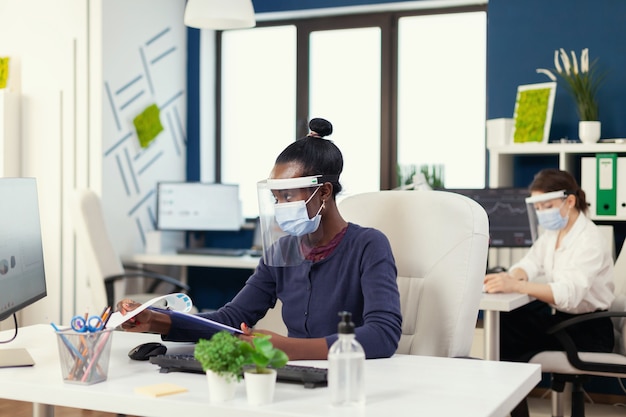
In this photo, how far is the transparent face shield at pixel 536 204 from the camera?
3562mm

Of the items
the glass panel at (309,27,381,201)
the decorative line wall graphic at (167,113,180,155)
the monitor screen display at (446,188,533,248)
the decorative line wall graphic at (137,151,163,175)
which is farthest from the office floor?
the decorative line wall graphic at (167,113,180,155)

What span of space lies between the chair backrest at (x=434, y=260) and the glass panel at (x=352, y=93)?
316cm

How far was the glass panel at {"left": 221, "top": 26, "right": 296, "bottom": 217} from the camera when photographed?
5.77 meters

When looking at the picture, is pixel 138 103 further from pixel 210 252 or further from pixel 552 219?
pixel 552 219

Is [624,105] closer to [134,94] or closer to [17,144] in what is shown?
[134,94]

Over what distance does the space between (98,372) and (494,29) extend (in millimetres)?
3682

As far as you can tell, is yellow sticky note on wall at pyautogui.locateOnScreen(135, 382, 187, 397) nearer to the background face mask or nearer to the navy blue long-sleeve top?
the navy blue long-sleeve top

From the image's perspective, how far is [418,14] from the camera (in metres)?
5.37

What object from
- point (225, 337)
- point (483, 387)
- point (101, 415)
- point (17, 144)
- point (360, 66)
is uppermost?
point (360, 66)

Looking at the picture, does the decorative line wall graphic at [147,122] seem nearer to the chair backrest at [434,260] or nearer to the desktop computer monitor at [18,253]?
the chair backrest at [434,260]

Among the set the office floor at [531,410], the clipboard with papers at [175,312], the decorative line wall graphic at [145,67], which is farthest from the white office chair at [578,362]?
the decorative line wall graphic at [145,67]

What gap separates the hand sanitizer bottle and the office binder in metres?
3.12

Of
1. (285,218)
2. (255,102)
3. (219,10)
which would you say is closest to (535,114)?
(219,10)

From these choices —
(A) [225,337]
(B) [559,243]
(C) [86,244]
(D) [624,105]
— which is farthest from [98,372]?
(D) [624,105]
